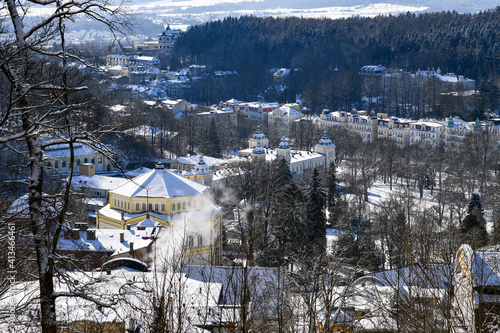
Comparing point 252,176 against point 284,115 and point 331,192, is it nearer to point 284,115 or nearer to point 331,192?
point 331,192

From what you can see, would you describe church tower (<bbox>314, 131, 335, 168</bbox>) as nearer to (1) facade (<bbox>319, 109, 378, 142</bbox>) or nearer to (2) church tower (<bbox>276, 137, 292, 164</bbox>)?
(2) church tower (<bbox>276, 137, 292, 164</bbox>)

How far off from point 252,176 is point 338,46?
4624 centimetres

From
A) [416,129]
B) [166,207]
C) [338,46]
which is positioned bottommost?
[416,129]

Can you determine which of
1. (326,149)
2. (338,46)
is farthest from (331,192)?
(338,46)

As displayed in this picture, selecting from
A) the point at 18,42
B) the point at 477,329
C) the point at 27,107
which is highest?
the point at 18,42

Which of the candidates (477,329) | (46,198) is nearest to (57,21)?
(46,198)

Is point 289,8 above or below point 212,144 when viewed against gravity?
above

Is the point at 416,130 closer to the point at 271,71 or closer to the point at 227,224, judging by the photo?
the point at 227,224

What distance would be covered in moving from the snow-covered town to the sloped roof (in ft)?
0.24

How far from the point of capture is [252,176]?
29109 millimetres

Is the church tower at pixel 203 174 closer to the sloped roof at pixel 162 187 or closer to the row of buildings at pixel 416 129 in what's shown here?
the sloped roof at pixel 162 187

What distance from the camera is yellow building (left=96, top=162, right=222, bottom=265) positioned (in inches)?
766

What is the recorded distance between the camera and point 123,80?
62.8 meters

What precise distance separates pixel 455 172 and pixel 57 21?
3257cm
